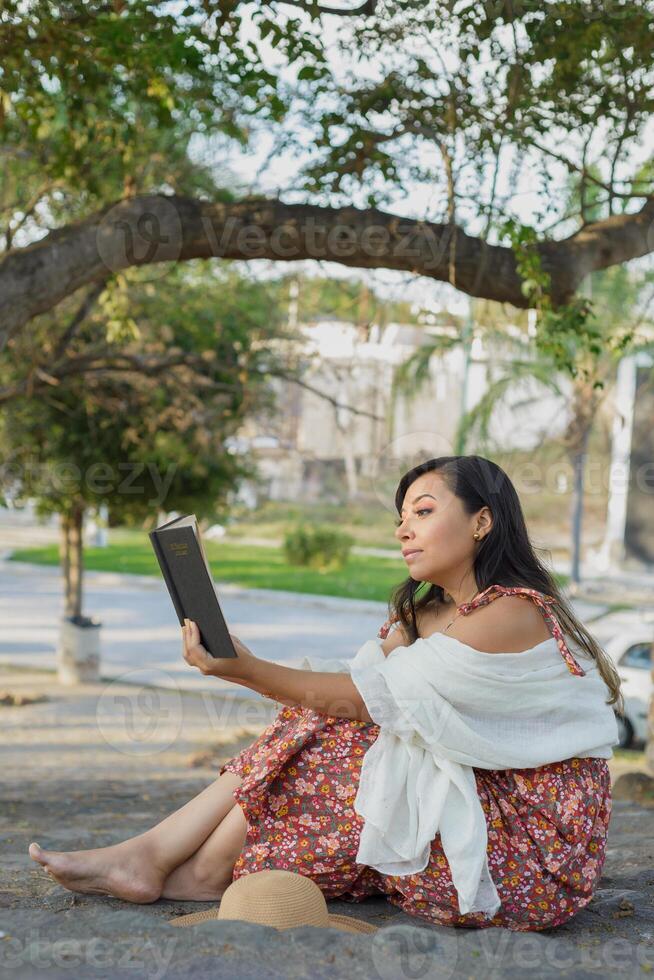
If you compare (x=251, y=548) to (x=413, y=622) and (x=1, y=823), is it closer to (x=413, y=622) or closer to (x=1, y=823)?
(x=1, y=823)

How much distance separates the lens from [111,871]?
2.89m

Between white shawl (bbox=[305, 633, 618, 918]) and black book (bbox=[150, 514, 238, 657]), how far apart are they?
35 cm

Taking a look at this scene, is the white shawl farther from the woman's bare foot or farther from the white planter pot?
the white planter pot

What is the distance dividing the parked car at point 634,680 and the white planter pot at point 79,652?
5.37 metres

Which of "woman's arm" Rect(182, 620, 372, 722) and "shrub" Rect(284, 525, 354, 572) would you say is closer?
"woman's arm" Rect(182, 620, 372, 722)

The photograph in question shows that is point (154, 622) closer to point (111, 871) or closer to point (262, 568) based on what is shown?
point (262, 568)

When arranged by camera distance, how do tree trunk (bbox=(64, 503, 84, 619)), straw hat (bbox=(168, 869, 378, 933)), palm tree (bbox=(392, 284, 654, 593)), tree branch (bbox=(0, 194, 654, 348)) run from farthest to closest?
tree trunk (bbox=(64, 503, 84, 619))
palm tree (bbox=(392, 284, 654, 593))
tree branch (bbox=(0, 194, 654, 348))
straw hat (bbox=(168, 869, 378, 933))

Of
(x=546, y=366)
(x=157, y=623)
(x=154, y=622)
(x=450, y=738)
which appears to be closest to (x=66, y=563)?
(x=157, y=623)

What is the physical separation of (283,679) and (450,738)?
1.36 feet

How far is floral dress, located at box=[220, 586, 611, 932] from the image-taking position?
2.67 meters

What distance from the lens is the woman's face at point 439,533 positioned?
2912 mm

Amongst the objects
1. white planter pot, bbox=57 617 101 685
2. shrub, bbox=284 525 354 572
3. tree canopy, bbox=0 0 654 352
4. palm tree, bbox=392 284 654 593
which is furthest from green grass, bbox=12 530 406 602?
tree canopy, bbox=0 0 654 352

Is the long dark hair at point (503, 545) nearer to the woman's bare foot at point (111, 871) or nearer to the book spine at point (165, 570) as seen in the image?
the book spine at point (165, 570)

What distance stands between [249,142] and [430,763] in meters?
5.81
